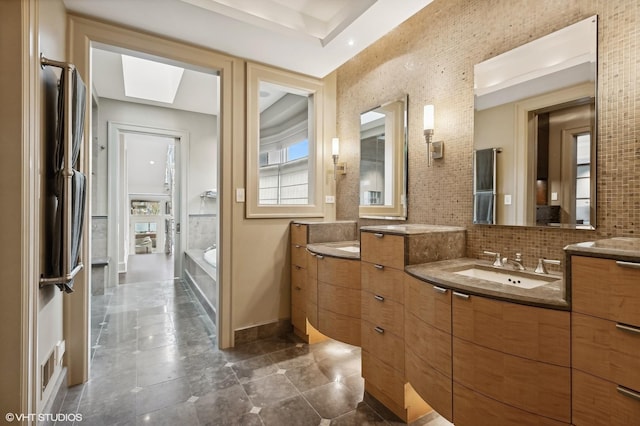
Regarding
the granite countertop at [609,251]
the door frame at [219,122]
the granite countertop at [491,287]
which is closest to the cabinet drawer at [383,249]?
the granite countertop at [491,287]

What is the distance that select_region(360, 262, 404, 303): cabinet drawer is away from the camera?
5.62 ft

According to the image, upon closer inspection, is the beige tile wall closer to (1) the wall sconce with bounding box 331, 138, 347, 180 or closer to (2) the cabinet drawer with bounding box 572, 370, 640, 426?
(1) the wall sconce with bounding box 331, 138, 347, 180

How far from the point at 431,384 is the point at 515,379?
1.33 feet

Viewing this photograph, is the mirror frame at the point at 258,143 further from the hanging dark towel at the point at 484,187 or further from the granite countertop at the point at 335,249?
the hanging dark towel at the point at 484,187

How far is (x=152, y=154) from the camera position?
8281 mm

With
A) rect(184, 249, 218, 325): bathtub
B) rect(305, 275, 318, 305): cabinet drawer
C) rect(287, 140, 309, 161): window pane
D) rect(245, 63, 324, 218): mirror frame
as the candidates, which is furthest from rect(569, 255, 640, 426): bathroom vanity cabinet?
rect(287, 140, 309, 161): window pane

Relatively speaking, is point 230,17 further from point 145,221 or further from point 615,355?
point 145,221

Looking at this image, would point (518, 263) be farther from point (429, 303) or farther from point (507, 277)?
point (429, 303)

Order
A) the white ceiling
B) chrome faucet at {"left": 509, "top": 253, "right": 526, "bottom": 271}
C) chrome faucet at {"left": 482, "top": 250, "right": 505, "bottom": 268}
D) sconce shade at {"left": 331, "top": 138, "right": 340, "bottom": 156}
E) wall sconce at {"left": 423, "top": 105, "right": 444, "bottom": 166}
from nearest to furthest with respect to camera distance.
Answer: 1. chrome faucet at {"left": 509, "top": 253, "right": 526, "bottom": 271}
2. chrome faucet at {"left": 482, "top": 250, "right": 505, "bottom": 268}
3. the white ceiling
4. wall sconce at {"left": 423, "top": 105, "right": 444, "bottom": 166}
5. sconce shade at {"left": 331, "top": 138, "right": 340, "bottom": 156}

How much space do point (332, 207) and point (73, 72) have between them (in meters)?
2.32

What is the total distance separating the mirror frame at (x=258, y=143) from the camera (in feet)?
8.86

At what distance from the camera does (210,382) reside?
82.0 inches

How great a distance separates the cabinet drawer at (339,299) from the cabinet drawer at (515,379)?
3.03 ft

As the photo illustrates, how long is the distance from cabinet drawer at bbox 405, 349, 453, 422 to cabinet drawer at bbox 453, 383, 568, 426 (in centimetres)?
3
